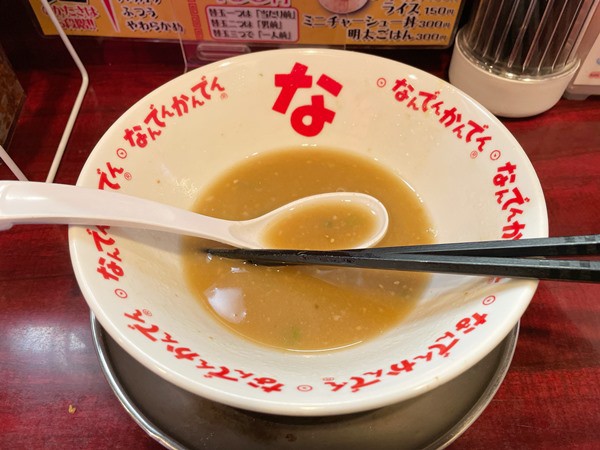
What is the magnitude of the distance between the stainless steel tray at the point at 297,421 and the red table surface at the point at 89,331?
0.19 feet

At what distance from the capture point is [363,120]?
116 cm

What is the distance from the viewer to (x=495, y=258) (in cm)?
73

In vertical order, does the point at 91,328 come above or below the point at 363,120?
below

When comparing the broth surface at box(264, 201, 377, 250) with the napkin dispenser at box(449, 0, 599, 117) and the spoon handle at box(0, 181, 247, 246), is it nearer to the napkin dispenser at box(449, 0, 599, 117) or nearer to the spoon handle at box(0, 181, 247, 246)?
the spoon handle at box(0, 181, 247, 246)

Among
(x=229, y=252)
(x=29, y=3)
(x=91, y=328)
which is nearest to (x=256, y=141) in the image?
(x=229, y=252)

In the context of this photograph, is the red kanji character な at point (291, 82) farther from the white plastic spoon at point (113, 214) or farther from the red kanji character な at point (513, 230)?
the red kanji character な at point (513, 230)

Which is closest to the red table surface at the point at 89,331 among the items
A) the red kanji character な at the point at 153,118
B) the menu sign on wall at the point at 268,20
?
the menu sign on wall at the point at 268,20

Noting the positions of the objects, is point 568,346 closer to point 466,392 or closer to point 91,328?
point 466,392

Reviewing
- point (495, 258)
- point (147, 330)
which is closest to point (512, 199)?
point (495, 258)

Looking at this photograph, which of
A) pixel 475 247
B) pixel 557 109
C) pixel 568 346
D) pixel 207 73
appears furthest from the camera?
pixel 557 109

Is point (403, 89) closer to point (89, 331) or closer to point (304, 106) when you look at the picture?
point (304, 106)

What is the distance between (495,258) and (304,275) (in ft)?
1.25

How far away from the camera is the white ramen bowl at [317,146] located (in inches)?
26.3

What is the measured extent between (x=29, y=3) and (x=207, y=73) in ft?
1.84
